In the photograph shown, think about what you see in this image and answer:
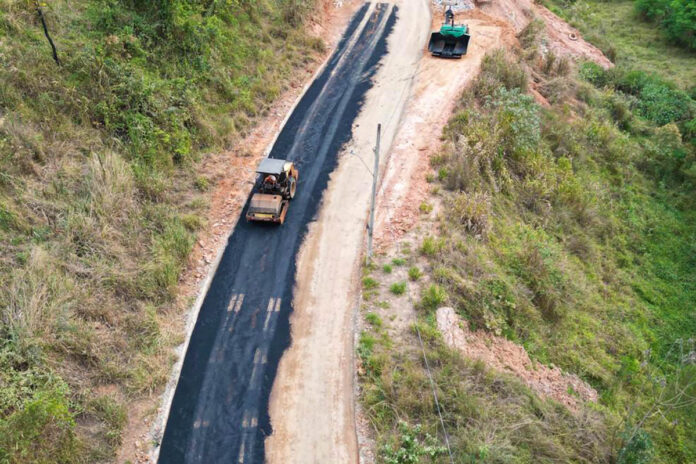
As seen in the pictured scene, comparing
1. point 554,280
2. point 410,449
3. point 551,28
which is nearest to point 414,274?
point 410,449

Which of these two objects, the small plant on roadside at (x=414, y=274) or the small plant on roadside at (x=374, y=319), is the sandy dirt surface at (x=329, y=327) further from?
the small plant on roadside at (x=414, y=274)

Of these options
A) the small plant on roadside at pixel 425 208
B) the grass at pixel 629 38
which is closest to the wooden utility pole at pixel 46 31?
the small plant on roadside at pixel 425 208

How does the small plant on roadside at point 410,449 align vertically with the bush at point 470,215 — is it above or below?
below

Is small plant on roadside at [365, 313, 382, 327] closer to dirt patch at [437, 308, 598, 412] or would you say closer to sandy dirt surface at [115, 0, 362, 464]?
dirt patch at [437, 308, 598, 412]

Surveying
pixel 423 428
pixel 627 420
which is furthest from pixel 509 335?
pixel 423 428

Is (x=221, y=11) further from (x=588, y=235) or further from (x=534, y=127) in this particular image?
(x=588, y=235)

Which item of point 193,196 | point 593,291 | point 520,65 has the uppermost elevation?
point 520,65
